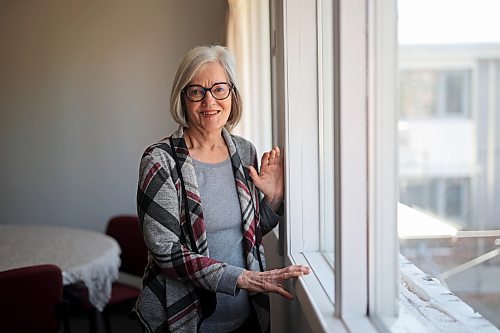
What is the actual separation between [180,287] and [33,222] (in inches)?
132

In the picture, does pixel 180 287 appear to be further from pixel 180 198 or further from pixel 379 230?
pixel 379 230

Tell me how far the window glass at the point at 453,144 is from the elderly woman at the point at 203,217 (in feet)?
1.69

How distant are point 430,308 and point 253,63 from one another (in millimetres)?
2523

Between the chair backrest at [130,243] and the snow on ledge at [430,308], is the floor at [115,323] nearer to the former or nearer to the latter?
the chair backrest at [130,243]

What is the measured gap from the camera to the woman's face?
1779mm

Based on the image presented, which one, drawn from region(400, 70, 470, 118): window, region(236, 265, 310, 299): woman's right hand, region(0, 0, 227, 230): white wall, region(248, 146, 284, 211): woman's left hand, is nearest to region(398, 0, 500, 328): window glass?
region(400, 70, 470, 118): window

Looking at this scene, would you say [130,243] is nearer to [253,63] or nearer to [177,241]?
→ [253,63]

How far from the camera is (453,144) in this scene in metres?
1.04

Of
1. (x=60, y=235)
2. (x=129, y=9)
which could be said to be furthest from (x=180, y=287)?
(x=129, y=9)

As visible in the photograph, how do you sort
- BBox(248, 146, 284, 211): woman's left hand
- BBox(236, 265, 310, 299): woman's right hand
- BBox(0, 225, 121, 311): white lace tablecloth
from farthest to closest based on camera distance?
BBox(0, 225, 121, 311): white lace tablecloth
BBox(248, 146, 284, 211): woman's left hand
BBox(236, 265, 310, 299): woman's right hand

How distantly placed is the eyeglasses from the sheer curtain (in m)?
1.34

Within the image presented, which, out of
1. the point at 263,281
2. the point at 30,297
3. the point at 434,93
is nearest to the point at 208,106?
the point at 263,281

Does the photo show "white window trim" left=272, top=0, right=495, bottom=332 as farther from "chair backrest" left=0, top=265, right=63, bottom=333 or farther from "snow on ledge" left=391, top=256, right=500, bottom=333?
"chair backrest" left=0, top=265, right=63, bottom=333

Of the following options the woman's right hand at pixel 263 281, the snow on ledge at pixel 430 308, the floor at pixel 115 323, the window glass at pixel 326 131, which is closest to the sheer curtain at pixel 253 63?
the window glass at pixel 326 131
